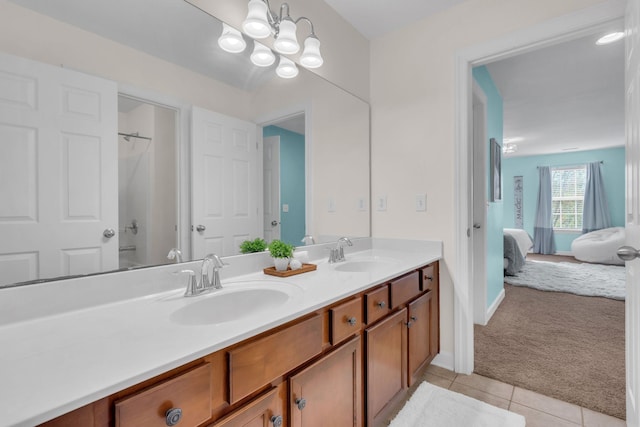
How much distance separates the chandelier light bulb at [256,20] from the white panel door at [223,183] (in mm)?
434

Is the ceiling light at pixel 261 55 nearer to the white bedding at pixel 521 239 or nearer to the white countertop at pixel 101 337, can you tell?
the white countertop at pixel 101 337

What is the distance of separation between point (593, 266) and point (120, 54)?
7.32m

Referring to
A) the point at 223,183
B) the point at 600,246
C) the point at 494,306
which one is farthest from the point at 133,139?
the point at 600,246

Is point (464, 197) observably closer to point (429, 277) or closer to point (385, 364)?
point (429, 277)

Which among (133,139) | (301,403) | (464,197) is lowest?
(301,403)

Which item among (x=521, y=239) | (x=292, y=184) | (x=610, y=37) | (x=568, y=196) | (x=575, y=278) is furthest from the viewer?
(x=568, y=196)

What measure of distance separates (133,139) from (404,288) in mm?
1385

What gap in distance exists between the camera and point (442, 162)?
205 centimetres

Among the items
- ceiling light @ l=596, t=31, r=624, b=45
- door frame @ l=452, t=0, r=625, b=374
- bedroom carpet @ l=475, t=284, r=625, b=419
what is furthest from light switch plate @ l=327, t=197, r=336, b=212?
ceiling light @ l=596, t=31, r=624, b=45

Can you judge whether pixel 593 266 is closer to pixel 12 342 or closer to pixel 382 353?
pixel 382 353

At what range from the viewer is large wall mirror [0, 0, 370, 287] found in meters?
0.90

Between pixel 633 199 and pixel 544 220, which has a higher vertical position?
pixel 633 199

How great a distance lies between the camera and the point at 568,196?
7.16 meters

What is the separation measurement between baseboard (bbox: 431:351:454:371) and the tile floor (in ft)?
0.13
